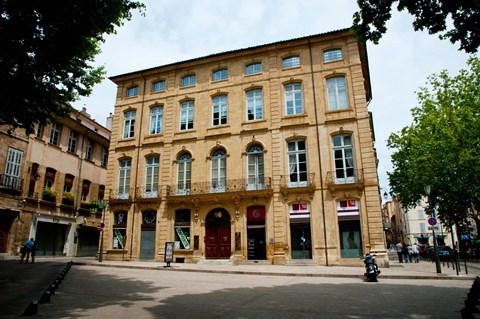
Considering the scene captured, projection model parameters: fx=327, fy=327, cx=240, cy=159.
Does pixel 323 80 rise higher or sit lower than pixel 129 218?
higher

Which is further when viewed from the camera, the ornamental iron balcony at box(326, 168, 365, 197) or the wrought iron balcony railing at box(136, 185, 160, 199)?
the wrought iron balcony railing at box(136, 185, 160, 199)

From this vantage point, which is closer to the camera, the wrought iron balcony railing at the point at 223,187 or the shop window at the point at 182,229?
the wrought iron balcony railing at the point at 223,187

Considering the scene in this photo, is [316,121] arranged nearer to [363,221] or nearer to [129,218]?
[363,221]

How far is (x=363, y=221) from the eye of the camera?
1884 cm

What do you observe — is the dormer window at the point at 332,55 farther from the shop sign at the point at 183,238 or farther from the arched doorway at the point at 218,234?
the shop sign at the point at 183,238

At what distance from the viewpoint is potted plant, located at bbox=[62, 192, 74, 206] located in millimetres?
27589

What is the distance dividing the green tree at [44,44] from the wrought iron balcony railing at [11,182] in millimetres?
14634

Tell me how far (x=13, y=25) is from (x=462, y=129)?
26.2m

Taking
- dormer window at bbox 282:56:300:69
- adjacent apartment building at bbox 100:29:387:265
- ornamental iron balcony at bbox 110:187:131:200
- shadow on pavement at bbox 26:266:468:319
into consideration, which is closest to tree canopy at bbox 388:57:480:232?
adjacent apartment building at bbox 100:29:387:265

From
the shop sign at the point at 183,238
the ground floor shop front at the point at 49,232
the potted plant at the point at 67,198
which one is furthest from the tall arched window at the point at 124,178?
the ground floor shop front at the point at 49,232

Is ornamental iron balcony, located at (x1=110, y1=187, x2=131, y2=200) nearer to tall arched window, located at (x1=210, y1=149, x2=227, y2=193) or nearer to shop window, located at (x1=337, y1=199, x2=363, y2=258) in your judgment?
tall arched window, located at (x1=210, y1=149, x2=227, y2=193)

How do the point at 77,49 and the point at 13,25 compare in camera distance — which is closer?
the point at 13,25

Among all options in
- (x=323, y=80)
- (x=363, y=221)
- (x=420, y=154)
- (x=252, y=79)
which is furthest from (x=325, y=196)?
(x=420, y=154)

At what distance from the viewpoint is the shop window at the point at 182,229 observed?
72.5ft
